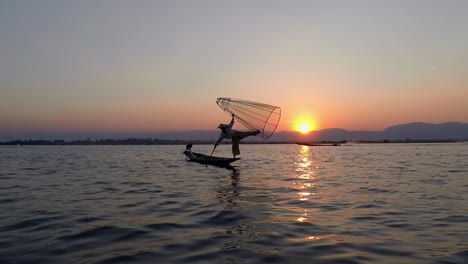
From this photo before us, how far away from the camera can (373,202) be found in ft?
73.6

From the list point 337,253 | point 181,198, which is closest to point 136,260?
point 337,253

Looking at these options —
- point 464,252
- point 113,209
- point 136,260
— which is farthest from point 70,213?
point 464,252

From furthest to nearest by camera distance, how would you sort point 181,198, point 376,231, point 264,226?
point 181,198
point 264,226
point 376,231

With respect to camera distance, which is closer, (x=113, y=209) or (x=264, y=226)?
(x=264, y=226)

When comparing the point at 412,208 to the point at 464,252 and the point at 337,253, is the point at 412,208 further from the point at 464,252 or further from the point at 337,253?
the point at 337,253

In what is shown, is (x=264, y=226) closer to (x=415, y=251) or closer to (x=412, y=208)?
(x=415, y=251)

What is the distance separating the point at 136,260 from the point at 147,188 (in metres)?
20.6

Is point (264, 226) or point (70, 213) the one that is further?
point (70, 213)

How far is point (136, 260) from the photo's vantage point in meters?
11.1

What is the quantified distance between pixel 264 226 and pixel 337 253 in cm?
486

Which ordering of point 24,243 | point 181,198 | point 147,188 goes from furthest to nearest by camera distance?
point 147,188 → point 181,198 → point 24,243

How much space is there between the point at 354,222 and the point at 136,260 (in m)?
10.2

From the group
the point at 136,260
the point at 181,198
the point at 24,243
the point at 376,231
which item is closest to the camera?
the point at 136,260

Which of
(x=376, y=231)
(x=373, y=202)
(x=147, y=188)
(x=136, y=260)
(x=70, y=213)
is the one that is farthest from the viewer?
(x=147, y=188)
